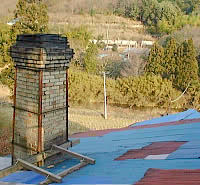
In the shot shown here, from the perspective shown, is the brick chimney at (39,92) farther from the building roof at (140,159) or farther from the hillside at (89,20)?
the hillside at (89,20)

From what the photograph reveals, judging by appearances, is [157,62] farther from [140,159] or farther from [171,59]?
[140,159]

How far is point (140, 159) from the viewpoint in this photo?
4.17 metres

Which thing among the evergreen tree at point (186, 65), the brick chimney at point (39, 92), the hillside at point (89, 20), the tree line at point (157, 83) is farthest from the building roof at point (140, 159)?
the hillside at point (89, 20)

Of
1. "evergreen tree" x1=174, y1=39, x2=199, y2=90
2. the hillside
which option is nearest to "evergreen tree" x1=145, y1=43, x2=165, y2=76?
"evergreen tree" x1=174, y1=39, x2=199, y2=90

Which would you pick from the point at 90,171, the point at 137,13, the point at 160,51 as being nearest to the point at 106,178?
the point at 90,171

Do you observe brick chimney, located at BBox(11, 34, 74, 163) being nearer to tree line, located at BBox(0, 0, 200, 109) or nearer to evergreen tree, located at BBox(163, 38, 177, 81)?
tree line, located at BBox(0, 0, 200, 109)

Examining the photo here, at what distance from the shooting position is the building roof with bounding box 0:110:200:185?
3.31 metres

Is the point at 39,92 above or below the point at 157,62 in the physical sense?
above

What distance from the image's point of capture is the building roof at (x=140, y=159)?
3.31 m

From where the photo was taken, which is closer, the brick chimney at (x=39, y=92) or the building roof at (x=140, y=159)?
the building roof at (x=140, y=159)

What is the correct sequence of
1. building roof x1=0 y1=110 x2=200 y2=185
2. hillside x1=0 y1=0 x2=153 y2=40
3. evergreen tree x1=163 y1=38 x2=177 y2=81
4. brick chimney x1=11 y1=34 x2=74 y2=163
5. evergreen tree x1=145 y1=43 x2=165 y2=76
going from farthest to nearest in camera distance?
hillside x1=0 y1=0 x2=153 y2=40 → evergreen tree x1=145 y1=43 x2=165 y2=76 → evergreen tree x1=163 y1=38 x2=177 y2=81 → brick chimney x1=11 y1=34 x2=74 y2=163 → building roof x1=0 y1=110 x2=200 y2=185

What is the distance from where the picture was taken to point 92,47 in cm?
2080

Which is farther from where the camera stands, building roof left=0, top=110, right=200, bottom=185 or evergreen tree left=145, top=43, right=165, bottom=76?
evergreen tree left=145, top=43, right=165, bottom=76

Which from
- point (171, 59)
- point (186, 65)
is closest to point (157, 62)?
point (171, 59)
